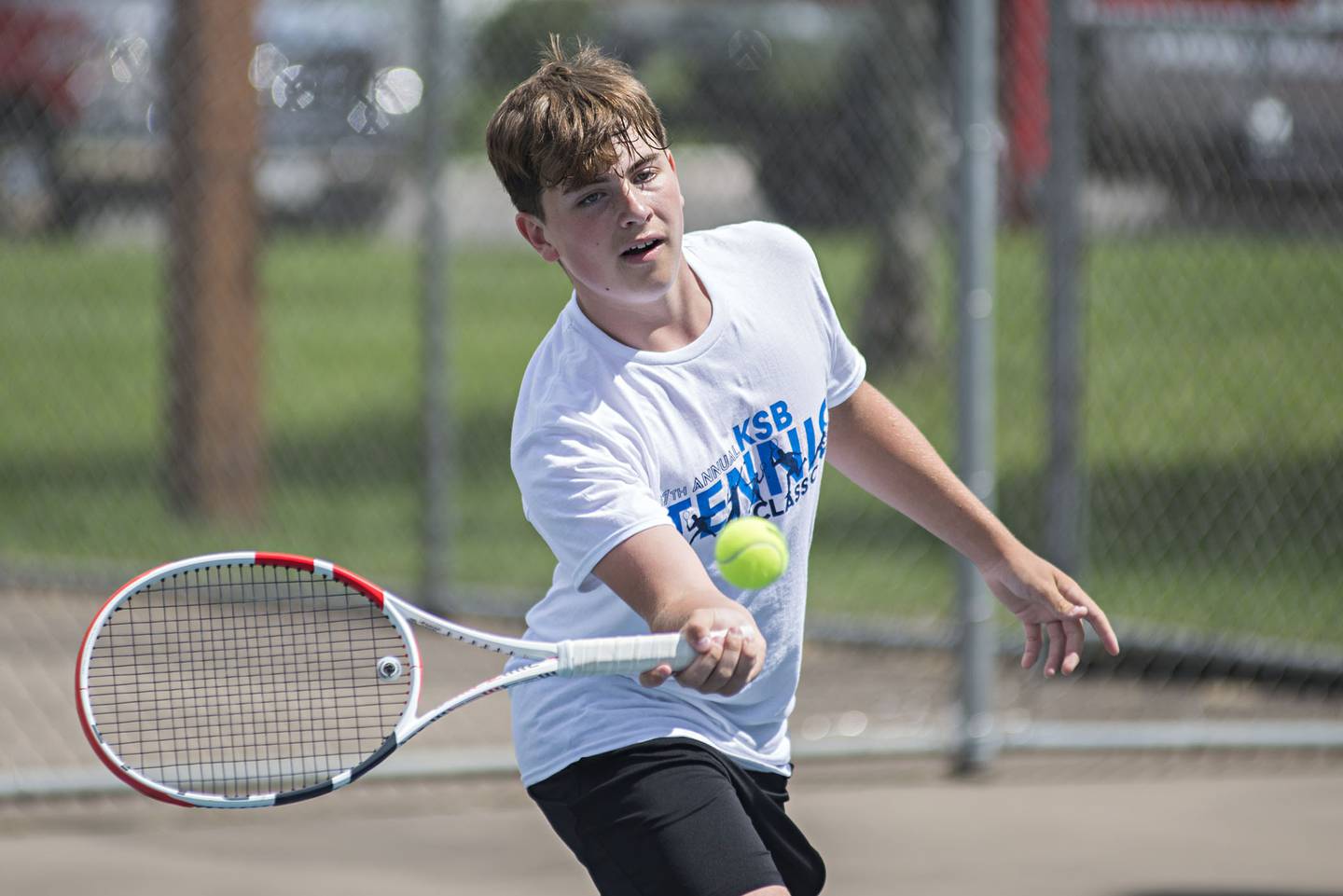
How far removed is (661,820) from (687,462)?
529 mm

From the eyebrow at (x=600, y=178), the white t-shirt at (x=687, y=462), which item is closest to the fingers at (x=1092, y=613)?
the white t-shirt at (x=687, y=462)

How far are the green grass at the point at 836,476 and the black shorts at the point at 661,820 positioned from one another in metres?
3.65

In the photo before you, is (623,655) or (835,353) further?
(835,353)

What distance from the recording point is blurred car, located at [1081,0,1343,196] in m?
6.10

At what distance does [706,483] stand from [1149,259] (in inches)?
263

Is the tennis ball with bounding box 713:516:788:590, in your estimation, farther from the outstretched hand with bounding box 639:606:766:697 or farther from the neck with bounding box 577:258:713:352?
the neck with bounding box 577:258:713:352

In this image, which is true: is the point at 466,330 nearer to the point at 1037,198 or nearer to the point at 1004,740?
the point at 1037,198

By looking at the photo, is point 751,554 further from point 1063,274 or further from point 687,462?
point 1063,274

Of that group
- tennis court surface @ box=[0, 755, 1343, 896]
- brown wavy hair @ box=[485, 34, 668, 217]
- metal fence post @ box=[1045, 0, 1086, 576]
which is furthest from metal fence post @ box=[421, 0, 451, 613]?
brown wavy hair @ box=[485, 34, 668, 217]

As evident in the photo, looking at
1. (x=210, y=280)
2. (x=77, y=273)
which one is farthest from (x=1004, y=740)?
(x=77, y=273)

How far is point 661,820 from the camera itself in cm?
272

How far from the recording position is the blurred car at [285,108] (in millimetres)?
7305

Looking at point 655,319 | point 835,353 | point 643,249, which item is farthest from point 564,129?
point 835,353

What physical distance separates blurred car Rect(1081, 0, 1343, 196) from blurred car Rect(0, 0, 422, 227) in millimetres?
2599
